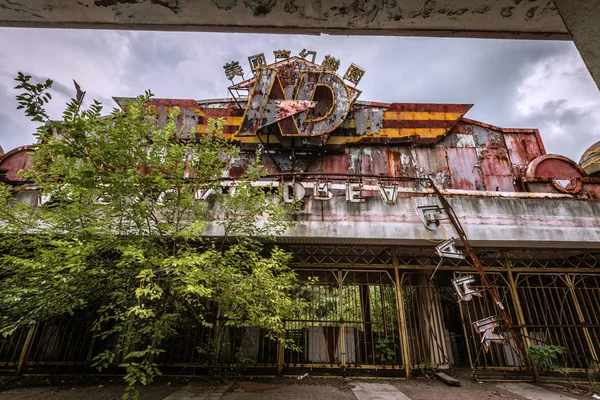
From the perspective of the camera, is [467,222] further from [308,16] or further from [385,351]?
[308,16]

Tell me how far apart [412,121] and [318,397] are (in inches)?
435

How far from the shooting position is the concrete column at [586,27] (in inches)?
50.3

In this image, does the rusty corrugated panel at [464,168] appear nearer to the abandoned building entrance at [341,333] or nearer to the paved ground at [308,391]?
Answer: the abandoned building entrance at [341,333]

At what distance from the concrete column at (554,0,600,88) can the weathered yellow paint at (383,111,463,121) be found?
1153 centimetres

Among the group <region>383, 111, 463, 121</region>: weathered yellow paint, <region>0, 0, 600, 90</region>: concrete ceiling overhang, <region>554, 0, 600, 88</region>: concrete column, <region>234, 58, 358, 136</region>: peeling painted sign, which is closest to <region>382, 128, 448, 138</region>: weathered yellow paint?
<region>383, 111, 463, 121</region>: weathered yellow paint

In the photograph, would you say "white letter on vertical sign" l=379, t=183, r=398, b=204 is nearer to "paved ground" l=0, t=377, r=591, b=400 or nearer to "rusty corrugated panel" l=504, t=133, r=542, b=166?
"paved ground" l=0, t=377, r=591, b=400

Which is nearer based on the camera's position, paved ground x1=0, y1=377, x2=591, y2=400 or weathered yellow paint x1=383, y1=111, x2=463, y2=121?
paved ground x1=0, y1=377, x2=591, y2=400

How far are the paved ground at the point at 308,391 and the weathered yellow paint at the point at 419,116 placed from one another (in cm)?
983

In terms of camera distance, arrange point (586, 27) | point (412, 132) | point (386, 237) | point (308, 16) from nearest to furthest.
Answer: point (586, 27) < point (308, 16) < point (386, 237) < point (412, 132)

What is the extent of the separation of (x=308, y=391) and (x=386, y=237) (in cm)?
432

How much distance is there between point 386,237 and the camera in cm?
773

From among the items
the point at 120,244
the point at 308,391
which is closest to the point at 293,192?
the point at 120,244

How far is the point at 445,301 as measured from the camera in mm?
15375

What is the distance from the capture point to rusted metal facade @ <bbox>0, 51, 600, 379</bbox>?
7.94 metres
